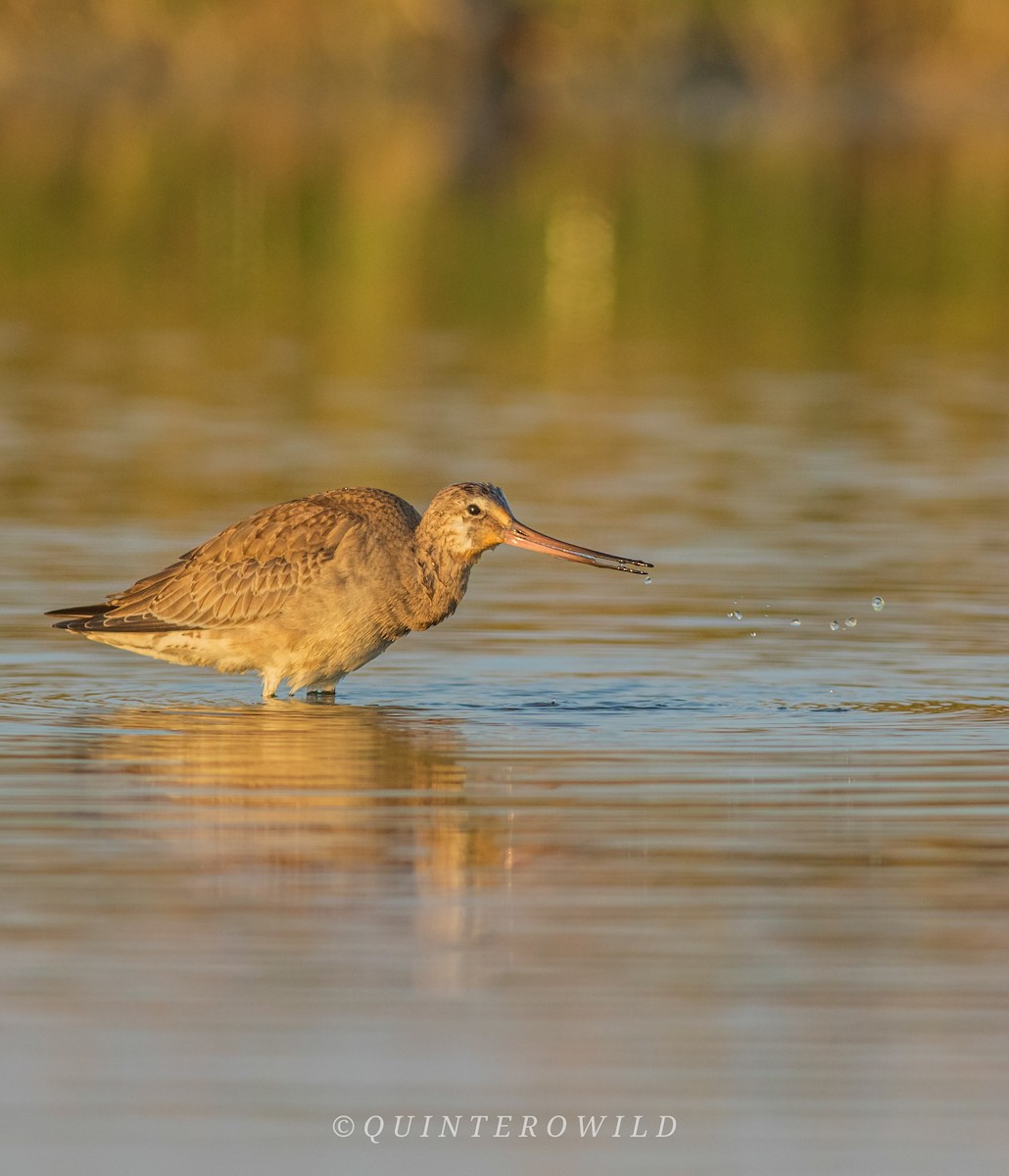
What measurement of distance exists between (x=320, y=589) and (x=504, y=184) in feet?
93.4

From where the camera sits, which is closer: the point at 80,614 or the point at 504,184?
the point at 80,614

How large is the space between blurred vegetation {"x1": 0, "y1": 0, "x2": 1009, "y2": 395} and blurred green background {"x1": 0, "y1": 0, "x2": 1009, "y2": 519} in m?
0.08

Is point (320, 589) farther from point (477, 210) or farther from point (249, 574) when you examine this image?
point (477, 210)

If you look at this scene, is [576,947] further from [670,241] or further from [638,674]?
[670,241]

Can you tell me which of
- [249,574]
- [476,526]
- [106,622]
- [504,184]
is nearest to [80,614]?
[106,622]

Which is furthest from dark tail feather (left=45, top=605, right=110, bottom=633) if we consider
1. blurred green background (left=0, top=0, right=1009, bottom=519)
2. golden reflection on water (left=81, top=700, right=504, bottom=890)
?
blurred green background (left=0, top=0, right=1009, bottom=519)

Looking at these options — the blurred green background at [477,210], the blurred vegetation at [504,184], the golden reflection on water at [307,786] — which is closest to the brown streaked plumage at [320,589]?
the golden reflection on water at [307,786]

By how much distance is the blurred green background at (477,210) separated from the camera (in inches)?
923

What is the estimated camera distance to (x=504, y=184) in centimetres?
3962

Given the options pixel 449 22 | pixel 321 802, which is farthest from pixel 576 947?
pixel 449 22

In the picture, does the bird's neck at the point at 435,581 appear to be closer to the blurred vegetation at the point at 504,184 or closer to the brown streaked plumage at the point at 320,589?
the brown streaked plumage at the point at 320,589

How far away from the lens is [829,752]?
1039 cm

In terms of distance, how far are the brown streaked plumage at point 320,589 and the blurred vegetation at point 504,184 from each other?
36.2 feet

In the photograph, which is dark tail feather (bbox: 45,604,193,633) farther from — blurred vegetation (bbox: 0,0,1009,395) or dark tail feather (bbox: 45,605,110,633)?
blurred vegetation (bbox: 0,0,1009,395)
